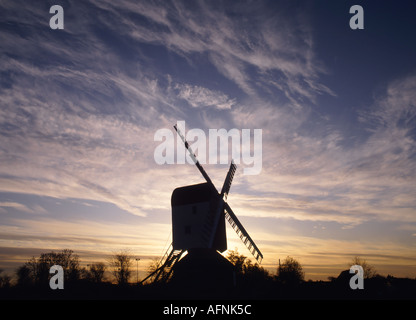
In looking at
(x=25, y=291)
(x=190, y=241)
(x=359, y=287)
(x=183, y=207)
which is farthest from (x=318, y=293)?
(x=25, y=291)

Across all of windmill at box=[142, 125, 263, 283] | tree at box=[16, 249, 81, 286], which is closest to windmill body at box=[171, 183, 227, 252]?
windmill at box=[142, 125, 263, 283]

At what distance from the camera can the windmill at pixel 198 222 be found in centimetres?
2925

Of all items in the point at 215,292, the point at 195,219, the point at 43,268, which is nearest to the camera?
the point at 215,292

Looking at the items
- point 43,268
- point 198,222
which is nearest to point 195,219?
point 198,222

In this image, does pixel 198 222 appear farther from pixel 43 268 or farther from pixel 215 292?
pixel 43 268

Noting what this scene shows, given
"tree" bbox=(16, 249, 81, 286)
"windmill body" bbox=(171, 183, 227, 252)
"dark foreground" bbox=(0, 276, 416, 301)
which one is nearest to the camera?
"dark foreground" bbox=(0, 276, 416, 301)

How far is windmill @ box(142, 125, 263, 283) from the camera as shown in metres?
29.2

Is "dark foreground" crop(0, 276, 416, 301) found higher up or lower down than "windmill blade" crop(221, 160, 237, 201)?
lower down

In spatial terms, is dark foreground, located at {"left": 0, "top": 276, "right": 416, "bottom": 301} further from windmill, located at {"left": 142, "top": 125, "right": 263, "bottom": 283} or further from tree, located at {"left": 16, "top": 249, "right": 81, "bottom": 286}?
tree, located at {"left": 16, "top": 249, "right": 81, "bottom": 286}

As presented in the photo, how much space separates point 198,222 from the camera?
29.9 metres

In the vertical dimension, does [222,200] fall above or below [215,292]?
above

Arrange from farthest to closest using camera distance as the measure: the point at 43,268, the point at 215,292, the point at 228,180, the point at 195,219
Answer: the point at 43,268 < the point at 228,180 < the point at 195,219 < the point at 215,292

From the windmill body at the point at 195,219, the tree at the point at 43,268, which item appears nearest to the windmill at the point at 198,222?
the windmill body at the point at 195,219
